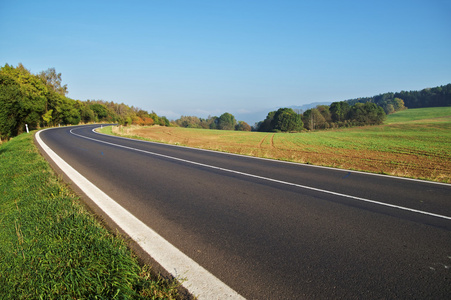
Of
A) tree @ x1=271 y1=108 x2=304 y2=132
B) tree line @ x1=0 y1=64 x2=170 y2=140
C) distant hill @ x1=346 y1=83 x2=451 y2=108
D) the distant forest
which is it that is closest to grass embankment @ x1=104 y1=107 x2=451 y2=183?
tree line @ x1=0 y1=64 x2=170 y2=140

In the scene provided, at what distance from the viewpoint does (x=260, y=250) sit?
2.90m

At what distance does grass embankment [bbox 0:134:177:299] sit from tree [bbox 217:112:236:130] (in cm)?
11651

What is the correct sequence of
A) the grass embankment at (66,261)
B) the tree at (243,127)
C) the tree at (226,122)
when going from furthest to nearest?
the tree at (226,122), the tree at (243,127), the grass embankment at (66,261)

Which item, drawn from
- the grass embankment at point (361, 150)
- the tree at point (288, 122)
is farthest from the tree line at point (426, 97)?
the grass embankment at point (361, 150)

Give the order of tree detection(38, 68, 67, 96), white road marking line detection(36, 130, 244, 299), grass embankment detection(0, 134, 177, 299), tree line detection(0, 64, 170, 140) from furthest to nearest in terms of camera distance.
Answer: tree detection(38, 68, 67, 96) → tree line detection(0, 64, 170, 140) → white road marking line detection(36, 130, 244, 299) → grass embankment detection(0, 134, 177, 299)

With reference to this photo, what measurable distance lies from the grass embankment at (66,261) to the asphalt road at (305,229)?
0.75 m

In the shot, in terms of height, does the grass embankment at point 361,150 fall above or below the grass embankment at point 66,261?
below

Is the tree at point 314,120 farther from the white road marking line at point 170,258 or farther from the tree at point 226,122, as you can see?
the white road marking line at point 170,258

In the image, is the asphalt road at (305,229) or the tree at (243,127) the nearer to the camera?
the asphalt road at (305,229)

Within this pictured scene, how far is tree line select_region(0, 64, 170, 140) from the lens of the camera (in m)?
23.4

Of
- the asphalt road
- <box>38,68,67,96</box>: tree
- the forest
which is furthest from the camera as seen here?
<box>38,68,67,96</box>: tree

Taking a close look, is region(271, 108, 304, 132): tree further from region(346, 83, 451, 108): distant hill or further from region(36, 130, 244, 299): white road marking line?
region(36, 130, 244, 299): white road marking line

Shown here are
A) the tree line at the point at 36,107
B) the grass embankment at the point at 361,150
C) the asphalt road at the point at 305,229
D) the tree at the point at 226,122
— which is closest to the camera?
the asphalt road at the point at 305,229

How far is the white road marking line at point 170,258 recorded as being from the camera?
7.27ft
